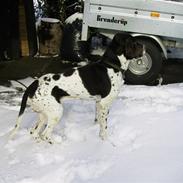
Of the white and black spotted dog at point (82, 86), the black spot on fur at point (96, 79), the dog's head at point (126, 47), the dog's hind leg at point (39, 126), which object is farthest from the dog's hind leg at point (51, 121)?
the dog's head at point (126, 47)

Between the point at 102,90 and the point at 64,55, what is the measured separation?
4.31 meters

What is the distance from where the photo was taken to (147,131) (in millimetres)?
6129

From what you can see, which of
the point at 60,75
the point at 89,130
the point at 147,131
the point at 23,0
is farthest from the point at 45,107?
the point at 23,0

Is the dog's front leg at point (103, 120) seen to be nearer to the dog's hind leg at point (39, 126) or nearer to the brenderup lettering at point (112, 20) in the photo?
the dog's hind leg at point (39, 126)

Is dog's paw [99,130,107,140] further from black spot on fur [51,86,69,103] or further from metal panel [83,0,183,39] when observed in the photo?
metal panel [83,0,183,39]

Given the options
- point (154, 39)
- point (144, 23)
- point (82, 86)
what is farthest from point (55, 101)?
point (154, 39)

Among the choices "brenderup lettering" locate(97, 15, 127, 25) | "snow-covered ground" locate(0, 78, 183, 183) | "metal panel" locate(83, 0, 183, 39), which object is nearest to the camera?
"snow-covered ground" locate(0, 78, 183, 183)

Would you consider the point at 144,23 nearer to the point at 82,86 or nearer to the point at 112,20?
the point at 112,20

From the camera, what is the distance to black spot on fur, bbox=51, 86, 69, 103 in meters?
5.59

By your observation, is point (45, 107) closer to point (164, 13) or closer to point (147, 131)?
point (147, 131)

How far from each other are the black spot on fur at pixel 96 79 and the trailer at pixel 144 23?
105 inches

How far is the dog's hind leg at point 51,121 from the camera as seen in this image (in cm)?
566

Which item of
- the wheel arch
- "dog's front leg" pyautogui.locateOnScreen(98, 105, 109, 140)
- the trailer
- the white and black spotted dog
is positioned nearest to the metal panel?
the trailer

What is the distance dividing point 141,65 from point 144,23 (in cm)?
85
